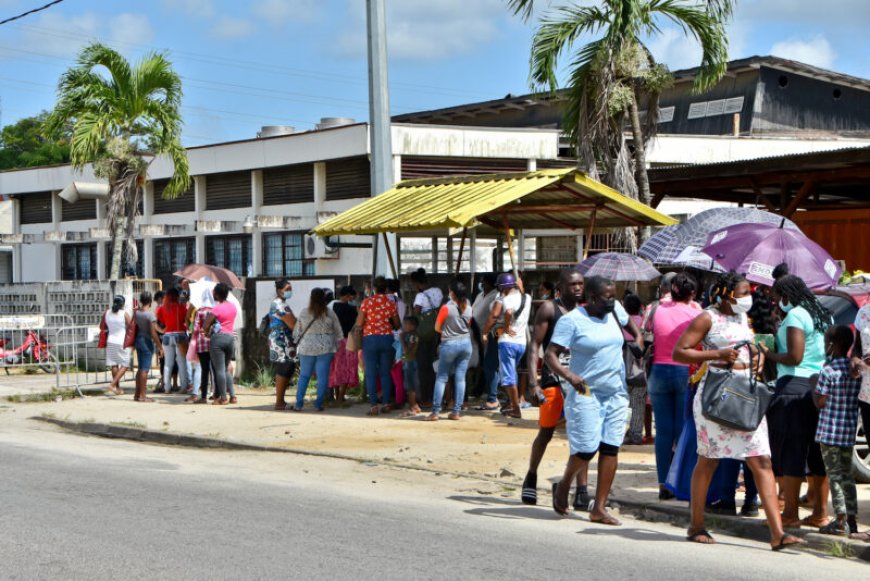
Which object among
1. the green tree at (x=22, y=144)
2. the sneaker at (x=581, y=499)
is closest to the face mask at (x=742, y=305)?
the sneaker at (x=581, y=499)

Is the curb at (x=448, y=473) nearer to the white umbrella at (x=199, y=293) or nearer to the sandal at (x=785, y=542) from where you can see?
the sandal at (x=785, y=542)

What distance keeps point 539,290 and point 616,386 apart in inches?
306

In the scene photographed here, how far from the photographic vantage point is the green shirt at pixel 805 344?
26.7ft

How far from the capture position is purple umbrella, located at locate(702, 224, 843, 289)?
10.7 metres

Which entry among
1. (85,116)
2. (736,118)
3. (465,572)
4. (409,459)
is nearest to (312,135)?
(85,116)

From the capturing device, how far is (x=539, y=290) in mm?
16375

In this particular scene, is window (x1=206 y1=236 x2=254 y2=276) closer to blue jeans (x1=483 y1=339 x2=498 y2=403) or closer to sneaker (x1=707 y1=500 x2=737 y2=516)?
blue jeans (x1=483 y1=339 x2=498 y2=403)

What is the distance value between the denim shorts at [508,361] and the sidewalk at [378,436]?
528 mm

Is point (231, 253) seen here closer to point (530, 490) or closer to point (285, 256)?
point (285, 256)

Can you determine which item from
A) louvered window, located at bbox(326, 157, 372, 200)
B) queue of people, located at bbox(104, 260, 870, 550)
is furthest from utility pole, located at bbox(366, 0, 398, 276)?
louvered window, located at bbox(326, 157, 372, 200)

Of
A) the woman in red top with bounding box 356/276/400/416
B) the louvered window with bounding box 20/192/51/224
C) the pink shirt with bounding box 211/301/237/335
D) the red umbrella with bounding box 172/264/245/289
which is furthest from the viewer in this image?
the louvered window with bounding box 20/192/51/224

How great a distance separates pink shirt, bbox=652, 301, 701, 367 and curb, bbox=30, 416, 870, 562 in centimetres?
120

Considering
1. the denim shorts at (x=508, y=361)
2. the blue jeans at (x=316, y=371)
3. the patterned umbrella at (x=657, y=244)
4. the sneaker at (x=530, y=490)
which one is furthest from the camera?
the blue jeans at (x=316, y=371)

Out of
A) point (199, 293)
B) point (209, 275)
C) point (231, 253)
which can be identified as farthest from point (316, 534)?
point (231, 253)
